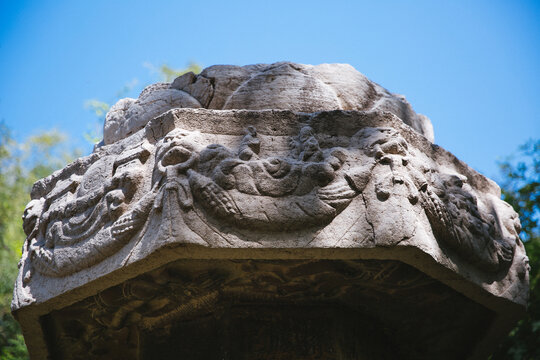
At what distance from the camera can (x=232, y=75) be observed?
3.28m

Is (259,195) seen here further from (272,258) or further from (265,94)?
(265,94)

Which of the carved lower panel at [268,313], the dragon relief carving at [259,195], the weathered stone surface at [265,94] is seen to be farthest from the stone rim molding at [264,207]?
the weathered stone surface at [265,94]

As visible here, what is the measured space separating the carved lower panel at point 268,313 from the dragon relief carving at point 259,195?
27 centimetres

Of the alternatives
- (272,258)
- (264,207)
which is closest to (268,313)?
(272,258)

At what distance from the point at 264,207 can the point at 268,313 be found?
759 mm

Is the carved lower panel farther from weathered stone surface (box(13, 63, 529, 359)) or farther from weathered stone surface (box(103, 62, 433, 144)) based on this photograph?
weathered stone surface (box(103, 62, 433, 144))

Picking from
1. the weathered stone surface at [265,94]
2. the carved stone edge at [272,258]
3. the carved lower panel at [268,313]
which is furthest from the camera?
the weathered stone surface at [265,94]

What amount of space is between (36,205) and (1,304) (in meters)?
4.24

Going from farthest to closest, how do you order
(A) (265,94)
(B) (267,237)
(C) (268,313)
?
(A) (265,94) → (C) (268,313) → (B) (267,237)

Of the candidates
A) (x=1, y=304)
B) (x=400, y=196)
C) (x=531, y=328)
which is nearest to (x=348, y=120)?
(x=400, y=196)

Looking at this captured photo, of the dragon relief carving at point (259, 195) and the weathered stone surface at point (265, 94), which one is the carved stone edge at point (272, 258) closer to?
the dragon relief carving at point (259, 195)

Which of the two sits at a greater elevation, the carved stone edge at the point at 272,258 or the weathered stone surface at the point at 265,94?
the weathered stone surface at the point at 265,94

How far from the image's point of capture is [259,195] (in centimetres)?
244

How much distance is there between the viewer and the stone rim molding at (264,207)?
238 cm
